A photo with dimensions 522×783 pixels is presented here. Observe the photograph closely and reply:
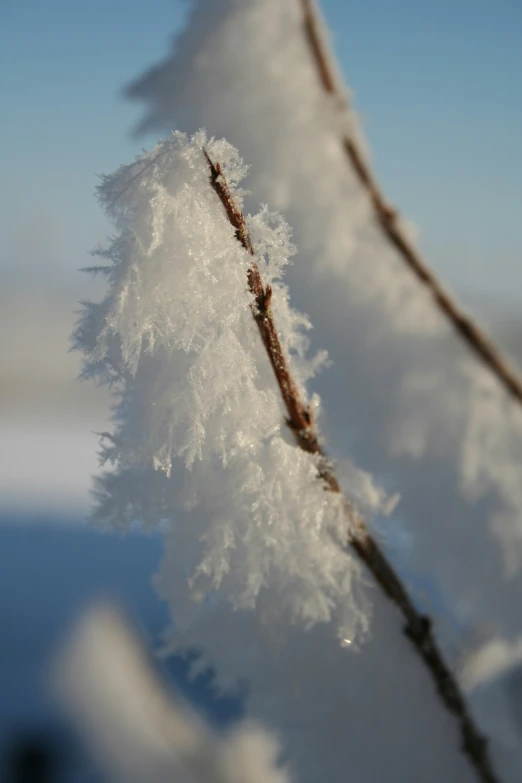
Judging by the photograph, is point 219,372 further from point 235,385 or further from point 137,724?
point 137,724

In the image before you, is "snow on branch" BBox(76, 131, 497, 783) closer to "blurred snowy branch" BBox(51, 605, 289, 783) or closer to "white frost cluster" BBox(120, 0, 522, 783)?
"white frost cluster" BBox(120, 0, 522, 783)

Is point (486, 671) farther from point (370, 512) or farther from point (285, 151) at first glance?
point (285, 151)

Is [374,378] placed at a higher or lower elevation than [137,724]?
higher

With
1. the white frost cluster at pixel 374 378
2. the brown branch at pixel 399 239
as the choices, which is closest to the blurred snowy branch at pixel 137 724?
the white frost cluster at pixel 374 378

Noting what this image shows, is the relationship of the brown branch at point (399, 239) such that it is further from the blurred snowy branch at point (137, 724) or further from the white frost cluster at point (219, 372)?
the blurred snowy branch at point (137, 724)

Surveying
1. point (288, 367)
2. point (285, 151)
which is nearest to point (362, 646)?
point (288, 367)

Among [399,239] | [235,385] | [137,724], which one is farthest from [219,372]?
[137,724]
